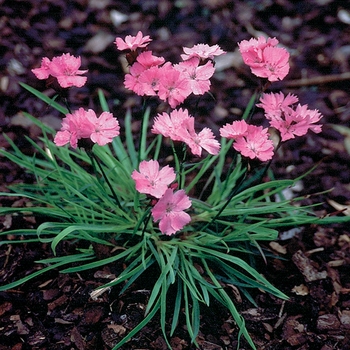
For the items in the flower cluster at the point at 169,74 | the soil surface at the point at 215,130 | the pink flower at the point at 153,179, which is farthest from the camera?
the soil surface at the point at 215,130

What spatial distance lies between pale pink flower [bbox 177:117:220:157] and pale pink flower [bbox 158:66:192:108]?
79 mm

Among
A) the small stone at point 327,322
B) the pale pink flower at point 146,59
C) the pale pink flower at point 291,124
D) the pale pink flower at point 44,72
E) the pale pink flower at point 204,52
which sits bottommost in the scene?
the small stone at point 327,322

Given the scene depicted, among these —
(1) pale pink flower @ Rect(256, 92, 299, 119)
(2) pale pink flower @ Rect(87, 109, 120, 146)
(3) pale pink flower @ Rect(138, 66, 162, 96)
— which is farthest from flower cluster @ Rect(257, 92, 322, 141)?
(2) pale pink flower @ Rect(87, 109, 120, 146)

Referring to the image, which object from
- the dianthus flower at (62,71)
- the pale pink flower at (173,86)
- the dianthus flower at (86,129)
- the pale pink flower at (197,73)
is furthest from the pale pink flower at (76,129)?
the pale pink flower at (197,73)

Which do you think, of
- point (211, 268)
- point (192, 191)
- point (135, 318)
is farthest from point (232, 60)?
point (135, 318)

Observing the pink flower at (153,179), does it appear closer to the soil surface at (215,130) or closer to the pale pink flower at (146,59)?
the pale pink flower at (146,59)

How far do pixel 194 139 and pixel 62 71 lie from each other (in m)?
0.45

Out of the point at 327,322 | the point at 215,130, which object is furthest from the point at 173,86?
the point at 215,130

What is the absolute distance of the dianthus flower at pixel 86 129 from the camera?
136 cm

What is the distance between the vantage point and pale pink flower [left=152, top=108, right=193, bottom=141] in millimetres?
1388

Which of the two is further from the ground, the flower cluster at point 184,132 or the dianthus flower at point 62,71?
the dianthus flower at point 62,71

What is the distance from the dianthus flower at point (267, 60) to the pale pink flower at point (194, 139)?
0.82 ft

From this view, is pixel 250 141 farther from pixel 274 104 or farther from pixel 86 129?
pixel 86 129

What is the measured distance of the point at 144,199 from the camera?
1.97m
